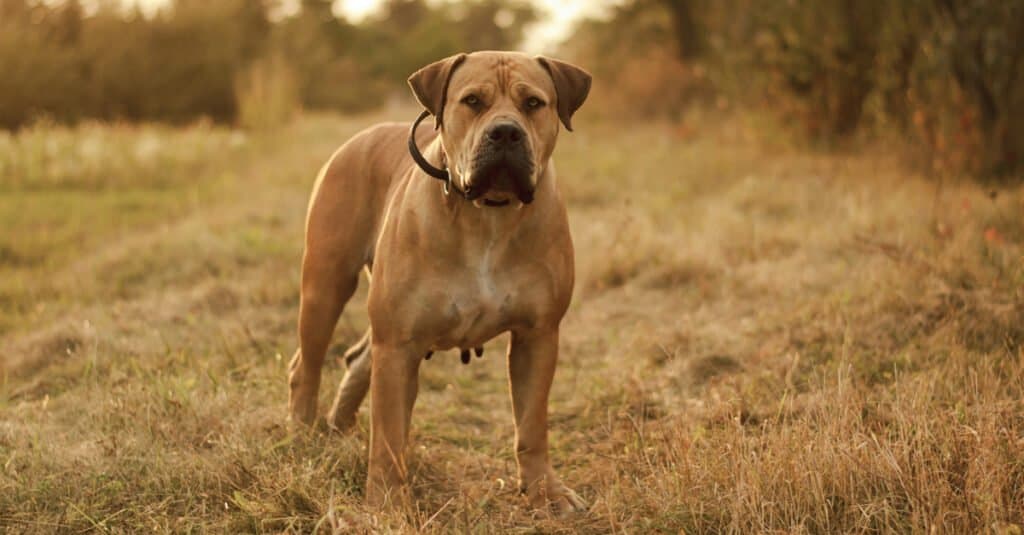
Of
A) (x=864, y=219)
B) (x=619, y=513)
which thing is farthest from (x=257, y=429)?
(x=864, y=219)

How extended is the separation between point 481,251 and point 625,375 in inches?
65.8

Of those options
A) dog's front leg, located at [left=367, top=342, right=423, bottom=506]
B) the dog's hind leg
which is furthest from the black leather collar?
the dog's hind leg

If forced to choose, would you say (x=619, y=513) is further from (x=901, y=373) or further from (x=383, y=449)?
(x=901, y=373)

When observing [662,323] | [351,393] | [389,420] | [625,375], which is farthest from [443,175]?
[662,323]

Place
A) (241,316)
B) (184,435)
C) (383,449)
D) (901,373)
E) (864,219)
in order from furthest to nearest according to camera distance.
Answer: (864,219)
(241,316)
(901,373)
(184,435)
(383,449)

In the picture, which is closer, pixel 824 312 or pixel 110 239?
pixel 824 312

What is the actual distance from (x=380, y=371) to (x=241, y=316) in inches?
109

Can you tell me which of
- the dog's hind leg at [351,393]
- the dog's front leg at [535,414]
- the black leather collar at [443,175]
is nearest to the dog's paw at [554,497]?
the dog's front leg at [535,414]

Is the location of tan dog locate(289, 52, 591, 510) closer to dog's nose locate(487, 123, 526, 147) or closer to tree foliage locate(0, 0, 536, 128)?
dog's nose locate(487, 123, 526, 147)

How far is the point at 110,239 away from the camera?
27.9 feet

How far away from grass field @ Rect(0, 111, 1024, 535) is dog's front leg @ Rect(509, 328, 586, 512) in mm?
107

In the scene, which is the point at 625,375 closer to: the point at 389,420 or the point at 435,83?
the point at 389,420

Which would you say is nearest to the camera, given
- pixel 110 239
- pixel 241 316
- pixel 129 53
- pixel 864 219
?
pixel 241 316

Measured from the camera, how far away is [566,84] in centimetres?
358
